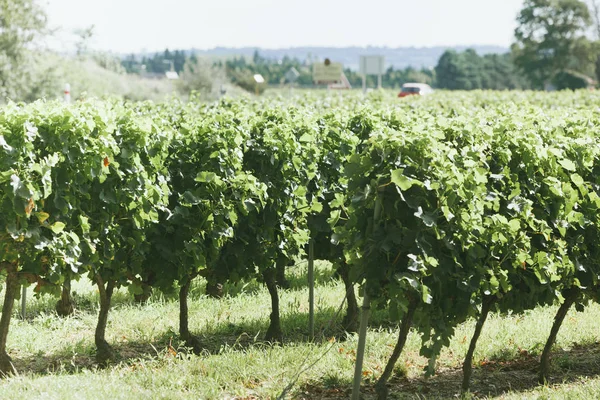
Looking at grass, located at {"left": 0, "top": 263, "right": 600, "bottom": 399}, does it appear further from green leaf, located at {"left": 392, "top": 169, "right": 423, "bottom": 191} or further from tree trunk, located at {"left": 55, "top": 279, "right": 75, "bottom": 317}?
green leaf, located at {"left": 392, "top": 169, "right": 423, "bottom": 191}

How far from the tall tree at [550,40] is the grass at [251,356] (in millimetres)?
78458

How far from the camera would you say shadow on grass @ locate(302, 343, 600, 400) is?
635 centimetres

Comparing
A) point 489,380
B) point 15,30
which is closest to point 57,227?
point 489,380

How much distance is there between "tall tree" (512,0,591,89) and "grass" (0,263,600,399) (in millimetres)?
78458

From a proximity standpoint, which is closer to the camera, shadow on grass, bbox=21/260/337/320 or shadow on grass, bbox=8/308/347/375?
shadow on grass, bbox=8/308/347/375

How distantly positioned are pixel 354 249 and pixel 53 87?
2852 cm

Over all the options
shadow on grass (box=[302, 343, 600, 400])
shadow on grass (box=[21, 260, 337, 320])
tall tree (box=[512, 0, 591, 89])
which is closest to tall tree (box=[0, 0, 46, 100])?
shadow on grass (box=[21, 260, 337, 320])

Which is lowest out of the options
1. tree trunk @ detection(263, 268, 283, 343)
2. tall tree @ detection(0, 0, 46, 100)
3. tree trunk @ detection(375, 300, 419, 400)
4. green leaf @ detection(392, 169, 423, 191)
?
tree trunk @ detection(263, 268, 283, 343)

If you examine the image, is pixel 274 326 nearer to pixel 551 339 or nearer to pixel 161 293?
pixel 161 293

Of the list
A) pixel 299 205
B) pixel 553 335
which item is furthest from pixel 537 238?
pixel 299 205

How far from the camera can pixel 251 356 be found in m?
6.82

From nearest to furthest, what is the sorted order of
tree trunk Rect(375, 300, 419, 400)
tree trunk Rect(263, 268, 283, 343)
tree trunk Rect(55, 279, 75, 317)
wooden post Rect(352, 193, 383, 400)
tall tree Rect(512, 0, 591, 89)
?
wooden post Rect(352, 193, 383, 400) < tree trunk Rect(375, 300, 419, 400) < tree trunk Rect(263, 268, 283, 343) < tree trunk Rect(55, 279, 75, 317) < tall tree Rect(512, 0, 591, 89)

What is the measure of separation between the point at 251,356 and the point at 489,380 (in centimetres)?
190

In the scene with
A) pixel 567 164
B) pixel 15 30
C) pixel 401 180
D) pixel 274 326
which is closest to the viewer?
pixel 401 180
